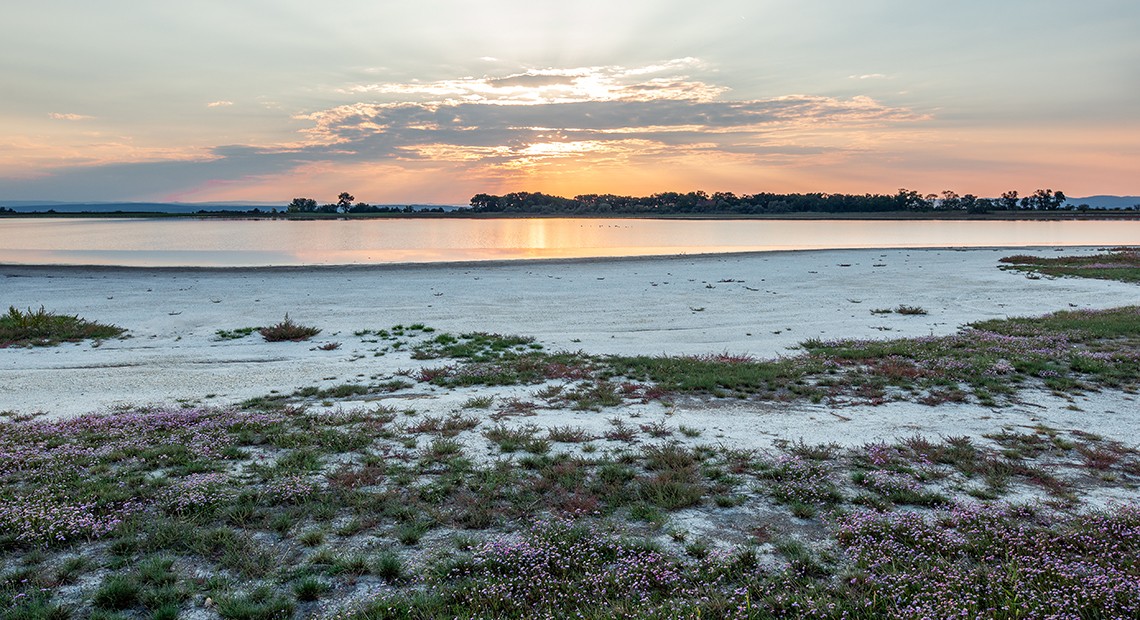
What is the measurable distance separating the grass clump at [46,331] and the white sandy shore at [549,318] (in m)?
0.85

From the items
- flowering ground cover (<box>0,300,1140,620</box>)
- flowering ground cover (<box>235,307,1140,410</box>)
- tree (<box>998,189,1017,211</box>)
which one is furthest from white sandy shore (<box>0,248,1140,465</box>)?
tree (<box>998,189,1017,211</box>)

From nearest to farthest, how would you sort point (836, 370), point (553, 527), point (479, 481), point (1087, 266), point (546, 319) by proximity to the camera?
point (553, 527)
point (479, 481)
point (836, 370)
point (546, 319)
point (1087, 266)

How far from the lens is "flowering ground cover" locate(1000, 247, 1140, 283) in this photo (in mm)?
29877

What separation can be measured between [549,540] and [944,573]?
3.40 meters

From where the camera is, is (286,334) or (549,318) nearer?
(286,334)

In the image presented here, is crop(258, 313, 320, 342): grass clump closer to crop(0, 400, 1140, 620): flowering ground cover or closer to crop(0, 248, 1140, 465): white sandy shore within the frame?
crop(0, 248, 1140, 465): white sandy shore

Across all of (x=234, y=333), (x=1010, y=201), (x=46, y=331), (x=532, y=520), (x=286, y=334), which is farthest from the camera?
(x=1010, y=201)

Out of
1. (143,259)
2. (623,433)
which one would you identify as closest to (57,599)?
(623,433)

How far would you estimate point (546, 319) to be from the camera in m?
21.3

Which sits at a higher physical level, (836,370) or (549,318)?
(549,318)

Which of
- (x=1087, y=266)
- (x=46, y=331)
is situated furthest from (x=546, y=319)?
(x=1087, y=266)

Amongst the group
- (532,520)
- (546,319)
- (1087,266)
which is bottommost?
(532,520)

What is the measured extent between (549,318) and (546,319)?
0.25m

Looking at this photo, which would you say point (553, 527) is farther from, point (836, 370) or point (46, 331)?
point (46, 331)
